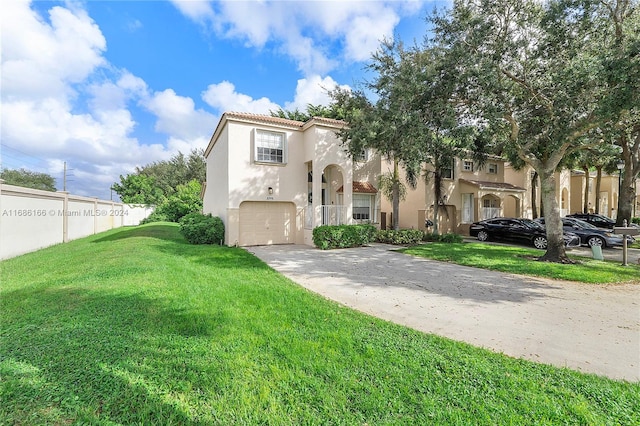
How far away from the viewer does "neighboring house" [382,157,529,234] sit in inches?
834

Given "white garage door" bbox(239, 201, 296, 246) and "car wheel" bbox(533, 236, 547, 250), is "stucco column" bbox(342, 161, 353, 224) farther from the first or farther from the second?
"car wheel" bbox(533, 236, 547, 250)

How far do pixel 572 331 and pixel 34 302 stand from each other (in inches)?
375

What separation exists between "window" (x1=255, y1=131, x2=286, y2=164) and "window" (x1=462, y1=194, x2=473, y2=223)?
15.1 meters

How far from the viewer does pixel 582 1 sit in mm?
8641

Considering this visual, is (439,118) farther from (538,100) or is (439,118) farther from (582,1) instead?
(582,1)

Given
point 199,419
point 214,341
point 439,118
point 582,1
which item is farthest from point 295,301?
point 582,1

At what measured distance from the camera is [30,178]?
154 ft

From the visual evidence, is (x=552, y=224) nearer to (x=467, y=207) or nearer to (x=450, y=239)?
(x=450, y=239)

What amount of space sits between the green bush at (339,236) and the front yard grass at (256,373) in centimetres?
852

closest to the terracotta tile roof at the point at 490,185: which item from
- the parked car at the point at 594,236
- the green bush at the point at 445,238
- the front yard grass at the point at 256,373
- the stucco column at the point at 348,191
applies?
the parked car at the point at 594,236

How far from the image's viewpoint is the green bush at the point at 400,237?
16.2 meters

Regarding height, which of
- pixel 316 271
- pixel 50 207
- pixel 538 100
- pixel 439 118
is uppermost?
pixel 538 100

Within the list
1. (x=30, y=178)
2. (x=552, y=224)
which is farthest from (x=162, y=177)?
(x=552, y=224)

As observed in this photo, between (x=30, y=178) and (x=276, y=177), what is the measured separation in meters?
55.8
